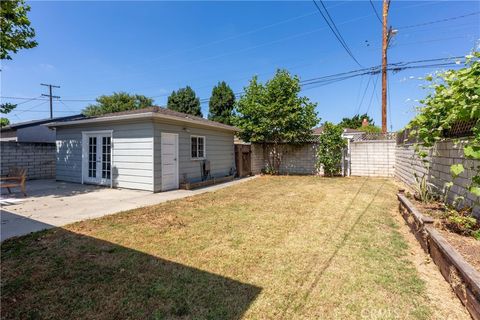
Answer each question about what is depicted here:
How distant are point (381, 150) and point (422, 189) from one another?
25.1 ft

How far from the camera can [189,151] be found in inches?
382

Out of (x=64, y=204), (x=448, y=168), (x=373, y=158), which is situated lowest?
(x=64, y=204)

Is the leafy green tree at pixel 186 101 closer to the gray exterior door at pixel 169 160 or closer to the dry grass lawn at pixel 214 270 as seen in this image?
the gray exterior door at pixel 169 160

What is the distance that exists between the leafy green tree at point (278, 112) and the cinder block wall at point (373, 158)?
8.27ft

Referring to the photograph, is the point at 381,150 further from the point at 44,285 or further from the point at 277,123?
the point at 44,285

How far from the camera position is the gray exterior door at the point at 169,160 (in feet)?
27.8

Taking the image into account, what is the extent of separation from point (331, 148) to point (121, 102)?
2857 centimetres

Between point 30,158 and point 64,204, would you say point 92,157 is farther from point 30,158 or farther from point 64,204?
point 30,158

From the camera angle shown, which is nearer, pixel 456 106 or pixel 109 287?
pixel 109 287

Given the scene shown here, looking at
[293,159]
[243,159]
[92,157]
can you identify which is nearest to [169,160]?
[92,157]

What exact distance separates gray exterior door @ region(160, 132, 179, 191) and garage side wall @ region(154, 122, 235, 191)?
165 millimetres

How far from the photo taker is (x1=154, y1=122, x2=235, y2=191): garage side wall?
821 cm

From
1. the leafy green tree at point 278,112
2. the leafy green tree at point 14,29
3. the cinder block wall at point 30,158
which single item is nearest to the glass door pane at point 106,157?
the leafy green tree at point 14,29

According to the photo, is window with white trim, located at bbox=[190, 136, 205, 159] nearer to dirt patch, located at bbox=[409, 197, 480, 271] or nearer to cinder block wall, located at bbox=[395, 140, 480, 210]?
cinder block wall, located at bbox=[395, 140, 480, 210]
